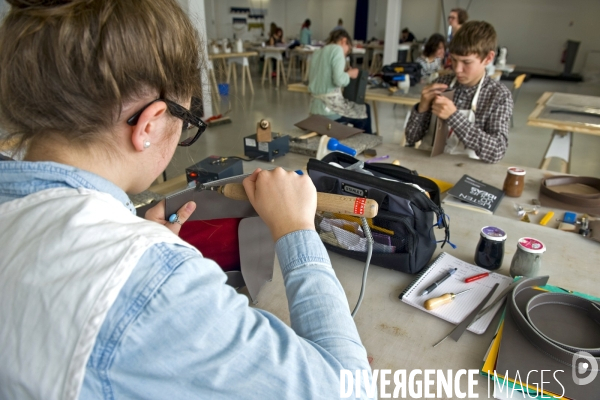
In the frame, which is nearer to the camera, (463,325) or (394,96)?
(463,325)

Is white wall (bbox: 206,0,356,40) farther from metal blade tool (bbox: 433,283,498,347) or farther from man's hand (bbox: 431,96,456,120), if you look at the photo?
metal blade tool (bbox: 433,283,498,347)

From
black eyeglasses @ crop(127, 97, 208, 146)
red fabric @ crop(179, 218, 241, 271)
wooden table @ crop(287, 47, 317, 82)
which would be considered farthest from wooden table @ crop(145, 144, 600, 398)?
wooden table @ crop(287, 47, 317, 82)

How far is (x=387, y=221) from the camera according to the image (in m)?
1.11

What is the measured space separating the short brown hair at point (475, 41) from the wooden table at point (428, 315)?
0.93 meters

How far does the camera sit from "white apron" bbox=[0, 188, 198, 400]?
42 centimetres

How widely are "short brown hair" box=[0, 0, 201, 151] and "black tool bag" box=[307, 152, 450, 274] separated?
2.22 ft

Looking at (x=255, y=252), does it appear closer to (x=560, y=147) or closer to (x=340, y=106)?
(x=560, y=147)

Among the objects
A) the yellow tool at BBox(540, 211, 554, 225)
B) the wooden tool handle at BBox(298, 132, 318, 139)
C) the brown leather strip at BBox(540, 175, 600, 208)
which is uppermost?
the wooden tool handle at BBox(298, 132, 318, 139)

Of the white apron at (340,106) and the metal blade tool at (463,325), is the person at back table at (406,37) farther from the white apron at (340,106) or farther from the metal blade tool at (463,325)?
the metal blade tool at (463,325)

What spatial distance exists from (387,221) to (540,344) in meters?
0.44

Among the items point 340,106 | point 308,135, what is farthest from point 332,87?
point 308,135

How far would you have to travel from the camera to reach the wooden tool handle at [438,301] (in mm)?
981

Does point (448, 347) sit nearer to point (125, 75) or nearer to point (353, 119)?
point (125, 75)

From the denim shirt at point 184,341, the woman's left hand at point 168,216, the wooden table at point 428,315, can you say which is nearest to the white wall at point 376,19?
the wooden table at point 428,315
